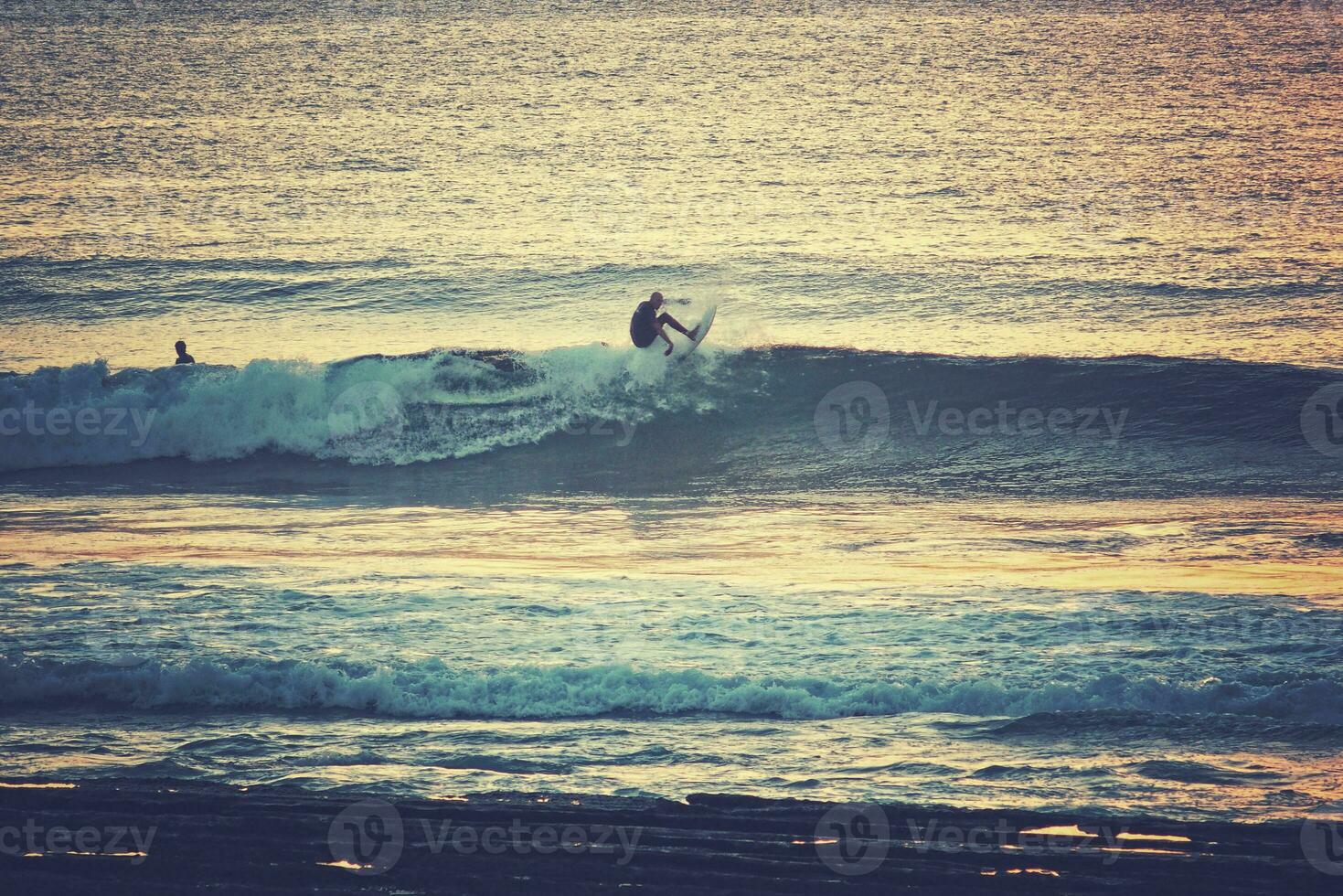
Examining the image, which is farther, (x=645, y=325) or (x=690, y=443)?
(x=645, y=325)

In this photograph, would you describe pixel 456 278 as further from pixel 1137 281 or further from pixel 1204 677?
pixel 1204 677

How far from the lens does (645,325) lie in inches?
617

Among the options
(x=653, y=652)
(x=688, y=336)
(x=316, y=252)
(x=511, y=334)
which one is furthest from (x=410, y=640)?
(x=316, y=252)

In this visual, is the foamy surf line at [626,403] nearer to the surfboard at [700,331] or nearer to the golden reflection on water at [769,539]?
the surfboard at [700,331]

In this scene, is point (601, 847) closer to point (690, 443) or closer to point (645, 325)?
point (690, 443)

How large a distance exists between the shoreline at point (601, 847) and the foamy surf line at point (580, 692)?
4.38 ft

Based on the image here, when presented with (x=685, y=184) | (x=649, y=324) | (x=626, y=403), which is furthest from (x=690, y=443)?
(x=685, y=184)

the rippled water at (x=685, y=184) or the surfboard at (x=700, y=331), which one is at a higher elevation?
the rippled water at (x=685, y=184)

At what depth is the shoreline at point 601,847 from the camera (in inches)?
197

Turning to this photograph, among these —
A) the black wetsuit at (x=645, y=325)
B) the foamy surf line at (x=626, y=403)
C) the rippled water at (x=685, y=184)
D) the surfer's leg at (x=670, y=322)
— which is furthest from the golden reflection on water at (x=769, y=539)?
the rippled water at (x=685, y=184)

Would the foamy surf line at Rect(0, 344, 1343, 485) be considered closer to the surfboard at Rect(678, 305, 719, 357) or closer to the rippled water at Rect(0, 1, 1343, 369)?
the surfboard at Rect(678, 305, 719, 357)

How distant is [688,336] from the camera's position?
16453mm

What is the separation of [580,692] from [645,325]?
899 cm

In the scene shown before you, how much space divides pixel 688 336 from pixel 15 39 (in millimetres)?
47978
